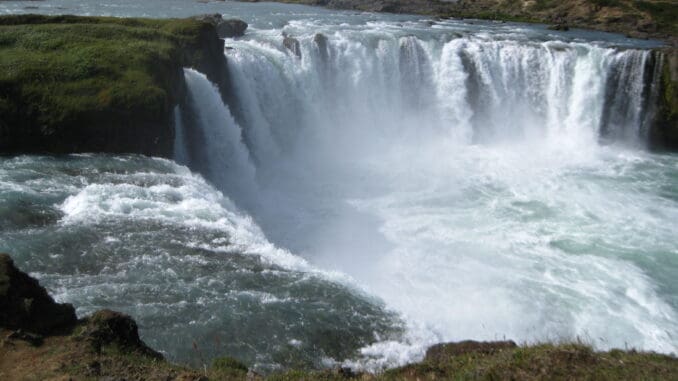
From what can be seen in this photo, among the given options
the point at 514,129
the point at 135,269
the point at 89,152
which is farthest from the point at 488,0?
the point at 135,269

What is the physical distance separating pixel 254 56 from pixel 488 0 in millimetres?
50537

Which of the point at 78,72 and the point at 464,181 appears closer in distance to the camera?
the point at 78,72

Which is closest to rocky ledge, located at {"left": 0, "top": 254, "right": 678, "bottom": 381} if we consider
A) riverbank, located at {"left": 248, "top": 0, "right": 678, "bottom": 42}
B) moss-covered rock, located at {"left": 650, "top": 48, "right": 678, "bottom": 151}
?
moss-covered rock, located at {"left": 650, "top": 48, "right": 678, "bottom": 151}

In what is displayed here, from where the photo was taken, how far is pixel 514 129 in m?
28.8

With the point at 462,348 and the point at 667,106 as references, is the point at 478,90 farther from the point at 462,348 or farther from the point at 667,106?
the point at 462,348

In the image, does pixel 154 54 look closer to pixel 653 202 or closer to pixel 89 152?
pixel 89 152

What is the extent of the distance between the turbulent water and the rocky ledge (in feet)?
5.43

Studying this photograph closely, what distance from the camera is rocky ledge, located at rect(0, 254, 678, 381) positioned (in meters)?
5.91

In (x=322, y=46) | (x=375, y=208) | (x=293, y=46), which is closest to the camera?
(x=375, y=208)

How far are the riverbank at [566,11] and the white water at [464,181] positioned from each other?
19.7 m

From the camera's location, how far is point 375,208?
19.9 m

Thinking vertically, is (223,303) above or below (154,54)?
below

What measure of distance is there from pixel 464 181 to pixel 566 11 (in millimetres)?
42246

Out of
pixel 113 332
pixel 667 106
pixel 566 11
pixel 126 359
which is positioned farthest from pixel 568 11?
pixel 126 359
